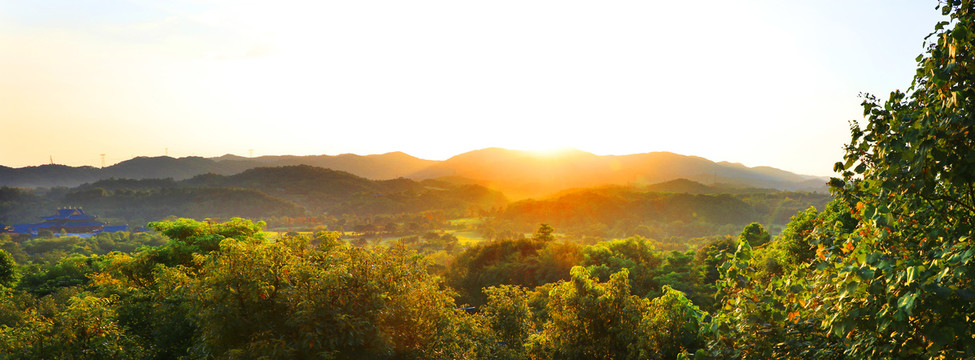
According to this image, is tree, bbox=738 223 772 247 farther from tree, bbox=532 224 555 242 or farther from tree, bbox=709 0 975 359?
tree, bbox=709 0 975 359

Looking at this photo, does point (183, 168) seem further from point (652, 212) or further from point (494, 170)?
point (652, 212)

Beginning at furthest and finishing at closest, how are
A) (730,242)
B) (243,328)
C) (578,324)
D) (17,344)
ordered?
(730,242) < (578,324) < (17,344) < (243,328)

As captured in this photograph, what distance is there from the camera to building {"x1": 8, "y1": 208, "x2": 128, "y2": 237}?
94312 mm

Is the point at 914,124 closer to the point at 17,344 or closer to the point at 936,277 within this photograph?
the point at 936,277

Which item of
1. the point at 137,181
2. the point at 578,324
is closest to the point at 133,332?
the point at 578,324

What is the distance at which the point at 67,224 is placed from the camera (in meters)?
96.7

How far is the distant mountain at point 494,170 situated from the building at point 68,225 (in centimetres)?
5260

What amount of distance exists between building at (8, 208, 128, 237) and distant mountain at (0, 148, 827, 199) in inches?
2071

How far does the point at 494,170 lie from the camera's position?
17500 centimetres

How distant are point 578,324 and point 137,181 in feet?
505

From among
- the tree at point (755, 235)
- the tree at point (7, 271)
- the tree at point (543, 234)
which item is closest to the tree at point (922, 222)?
the tree at point (755, 235)

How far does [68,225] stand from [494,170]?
11410 centimetres

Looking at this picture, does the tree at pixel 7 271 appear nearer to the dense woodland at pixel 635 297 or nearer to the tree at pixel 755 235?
the dense woodland at pixel 635 297

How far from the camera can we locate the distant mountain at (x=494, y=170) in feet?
506
